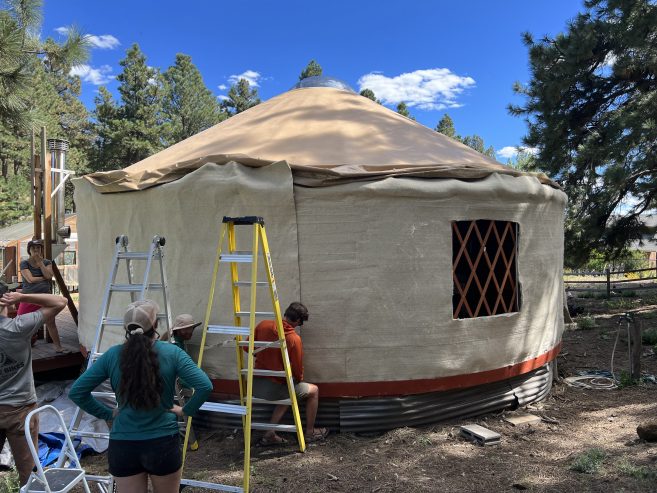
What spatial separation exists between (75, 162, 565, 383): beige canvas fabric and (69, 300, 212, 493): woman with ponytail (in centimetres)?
165

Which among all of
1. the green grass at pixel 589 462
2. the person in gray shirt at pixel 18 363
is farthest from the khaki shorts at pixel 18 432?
the green grass at pixel 589 462

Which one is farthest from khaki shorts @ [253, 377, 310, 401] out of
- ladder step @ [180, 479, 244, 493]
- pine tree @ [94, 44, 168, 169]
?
pine tree @ [94, 44, 168, 169]

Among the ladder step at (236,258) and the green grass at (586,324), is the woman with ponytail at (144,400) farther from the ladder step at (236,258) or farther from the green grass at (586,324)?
the green grass at (586,324)

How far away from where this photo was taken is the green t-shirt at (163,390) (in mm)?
1828

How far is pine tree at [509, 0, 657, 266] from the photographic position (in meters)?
7.61

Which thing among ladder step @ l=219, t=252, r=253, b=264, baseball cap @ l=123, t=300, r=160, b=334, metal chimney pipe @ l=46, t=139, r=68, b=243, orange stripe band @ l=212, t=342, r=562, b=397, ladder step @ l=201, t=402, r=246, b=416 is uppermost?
metal chimney pipe @ l=46, t=139, r=68, b=243

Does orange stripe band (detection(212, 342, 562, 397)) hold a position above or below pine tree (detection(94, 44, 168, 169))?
below

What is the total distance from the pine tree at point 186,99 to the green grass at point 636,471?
76.5ft

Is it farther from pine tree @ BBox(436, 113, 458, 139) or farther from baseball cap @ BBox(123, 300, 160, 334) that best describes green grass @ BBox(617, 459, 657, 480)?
pine tree @ BBox(436, 113, 458, 139)

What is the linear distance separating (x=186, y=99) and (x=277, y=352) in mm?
23289

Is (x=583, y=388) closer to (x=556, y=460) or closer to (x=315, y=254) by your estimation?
(x=556, y=460)

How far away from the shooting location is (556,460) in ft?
10.4

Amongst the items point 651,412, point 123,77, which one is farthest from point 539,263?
point 123,77

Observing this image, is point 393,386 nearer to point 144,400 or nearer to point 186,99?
point 144,400
